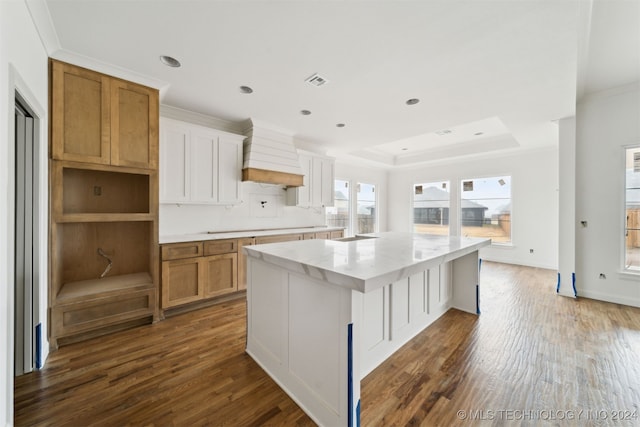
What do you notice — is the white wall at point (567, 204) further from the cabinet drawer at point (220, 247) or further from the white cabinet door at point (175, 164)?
the white cabinet door at point (175, 164)

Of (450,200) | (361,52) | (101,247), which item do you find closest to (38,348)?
(101,247)

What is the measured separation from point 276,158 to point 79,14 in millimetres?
2436

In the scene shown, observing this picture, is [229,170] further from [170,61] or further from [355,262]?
[355,262]

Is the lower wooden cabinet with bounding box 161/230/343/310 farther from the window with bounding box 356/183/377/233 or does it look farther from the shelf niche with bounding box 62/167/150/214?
the window with bounding box 356/183/377/233

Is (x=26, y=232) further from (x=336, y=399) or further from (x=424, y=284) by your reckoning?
(x=424, y=284)

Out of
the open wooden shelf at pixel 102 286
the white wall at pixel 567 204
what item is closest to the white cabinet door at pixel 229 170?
the open wooden shelf at pixel 102 286

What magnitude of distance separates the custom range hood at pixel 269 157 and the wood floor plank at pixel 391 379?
82.4 inches

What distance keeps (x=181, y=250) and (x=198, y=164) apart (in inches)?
45.7

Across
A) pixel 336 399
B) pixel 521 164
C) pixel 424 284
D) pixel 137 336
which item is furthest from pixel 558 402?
pixel 521 164

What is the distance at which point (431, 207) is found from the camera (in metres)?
6.86

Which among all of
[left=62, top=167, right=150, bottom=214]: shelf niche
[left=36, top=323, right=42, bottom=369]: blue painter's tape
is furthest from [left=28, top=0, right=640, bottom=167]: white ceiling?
[left=36, top=323, right=42, bottom=369]: blue painter's tape

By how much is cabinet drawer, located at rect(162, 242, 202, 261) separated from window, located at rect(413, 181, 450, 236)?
6.10m

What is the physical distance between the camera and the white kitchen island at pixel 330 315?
4.11 feet

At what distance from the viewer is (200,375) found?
5.82 ft
